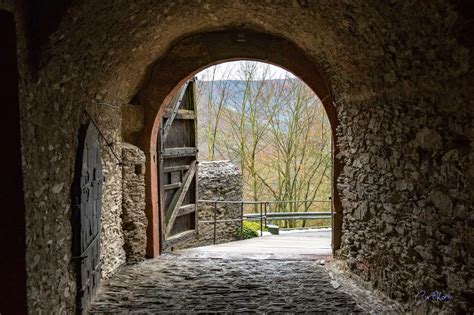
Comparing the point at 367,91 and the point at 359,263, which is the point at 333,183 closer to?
the point at 359,263

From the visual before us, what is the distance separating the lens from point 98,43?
4176 millimetres

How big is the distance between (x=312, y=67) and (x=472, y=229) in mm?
4053

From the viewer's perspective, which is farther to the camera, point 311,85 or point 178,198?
point 178,198

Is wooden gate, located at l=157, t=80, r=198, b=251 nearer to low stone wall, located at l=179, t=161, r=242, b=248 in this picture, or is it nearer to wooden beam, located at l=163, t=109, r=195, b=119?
wooden beam, located at l=163, t=109, r=195, b=119

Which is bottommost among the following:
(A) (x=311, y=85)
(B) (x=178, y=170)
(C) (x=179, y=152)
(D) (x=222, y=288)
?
(D) (x=222, y=288)

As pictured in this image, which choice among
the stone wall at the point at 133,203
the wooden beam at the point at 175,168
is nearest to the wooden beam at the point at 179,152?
the wooden beam at the point at 175,168

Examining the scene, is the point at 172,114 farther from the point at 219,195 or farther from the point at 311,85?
the point at 219,195

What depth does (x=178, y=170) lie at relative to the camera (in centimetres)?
830

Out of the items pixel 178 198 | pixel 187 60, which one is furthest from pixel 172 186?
pixel 187 60

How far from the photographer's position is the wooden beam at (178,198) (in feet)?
26.1

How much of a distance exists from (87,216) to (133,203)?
7.47 ft

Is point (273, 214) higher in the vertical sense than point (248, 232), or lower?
higher

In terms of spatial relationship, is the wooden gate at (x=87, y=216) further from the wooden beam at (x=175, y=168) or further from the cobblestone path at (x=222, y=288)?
the wooden beam at (x=175, y=168)

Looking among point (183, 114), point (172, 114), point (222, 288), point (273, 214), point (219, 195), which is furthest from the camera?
point (273, 214)
